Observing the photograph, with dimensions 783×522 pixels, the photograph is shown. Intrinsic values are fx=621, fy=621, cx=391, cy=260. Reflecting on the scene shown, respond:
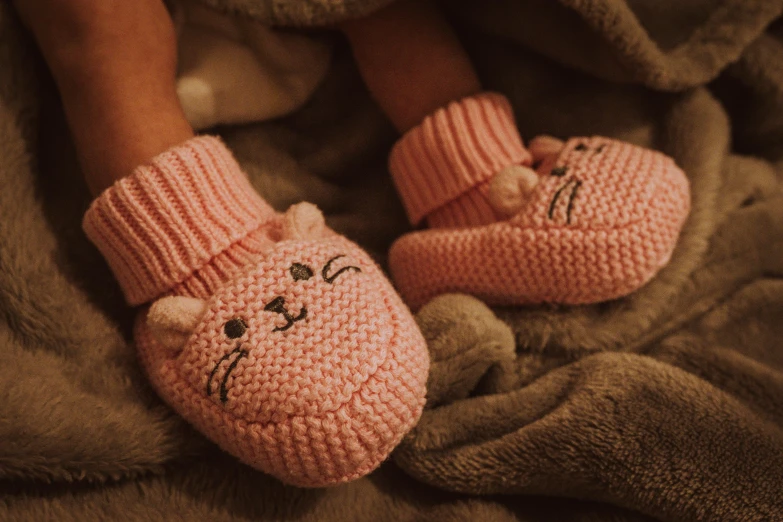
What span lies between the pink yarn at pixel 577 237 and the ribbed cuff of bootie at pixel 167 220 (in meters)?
0.19

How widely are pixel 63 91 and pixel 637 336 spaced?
0.57 meters

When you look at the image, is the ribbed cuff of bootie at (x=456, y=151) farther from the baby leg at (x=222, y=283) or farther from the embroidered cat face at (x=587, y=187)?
the baby leg at (x=222, y=283)

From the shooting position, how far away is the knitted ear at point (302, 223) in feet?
1.67

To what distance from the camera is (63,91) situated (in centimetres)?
57

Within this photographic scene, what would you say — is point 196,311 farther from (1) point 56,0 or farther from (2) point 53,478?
(1) point 56,0

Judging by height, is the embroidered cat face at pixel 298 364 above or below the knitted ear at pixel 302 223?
below

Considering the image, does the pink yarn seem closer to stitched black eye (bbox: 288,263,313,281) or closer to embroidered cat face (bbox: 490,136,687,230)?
embroidered cat face (bbox: 490,136,687,230)

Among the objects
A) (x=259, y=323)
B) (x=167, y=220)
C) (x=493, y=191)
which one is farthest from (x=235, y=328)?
(x=493, y=191)

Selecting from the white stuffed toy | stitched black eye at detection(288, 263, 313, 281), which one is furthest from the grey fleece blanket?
stitched black eye at detection(288, 263, 313, 281)

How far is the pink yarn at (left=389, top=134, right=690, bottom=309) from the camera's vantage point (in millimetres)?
515

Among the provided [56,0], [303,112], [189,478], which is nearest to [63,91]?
[56,0]

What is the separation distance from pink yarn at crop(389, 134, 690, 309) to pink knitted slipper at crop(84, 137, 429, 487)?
0.32 ft

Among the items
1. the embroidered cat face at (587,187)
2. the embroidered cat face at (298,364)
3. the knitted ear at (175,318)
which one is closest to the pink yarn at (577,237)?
the embroidered cat face at (587,187)

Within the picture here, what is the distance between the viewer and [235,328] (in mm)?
445
